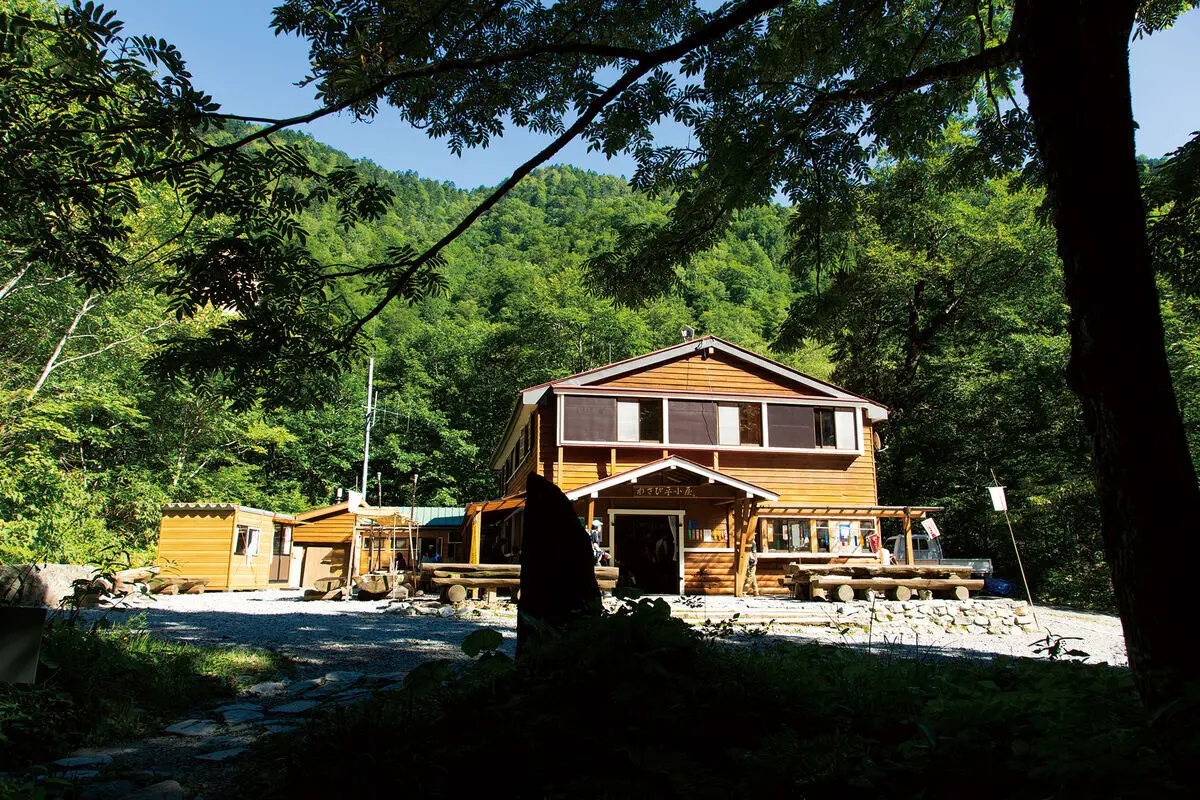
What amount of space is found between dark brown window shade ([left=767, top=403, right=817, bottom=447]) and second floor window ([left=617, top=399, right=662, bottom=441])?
345cm

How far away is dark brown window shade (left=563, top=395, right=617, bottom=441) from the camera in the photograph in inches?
844

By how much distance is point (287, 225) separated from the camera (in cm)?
557

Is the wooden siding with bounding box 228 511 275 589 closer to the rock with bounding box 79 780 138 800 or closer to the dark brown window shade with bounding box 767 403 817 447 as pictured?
the dark brown window shade with bounding box 767 403 817 447

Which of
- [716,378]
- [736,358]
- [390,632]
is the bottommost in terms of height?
[390,632]

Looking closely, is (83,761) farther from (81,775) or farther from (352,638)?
(352,638)

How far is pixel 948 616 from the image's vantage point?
561 inches

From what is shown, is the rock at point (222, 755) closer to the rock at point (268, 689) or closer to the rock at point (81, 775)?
the rock at point (81, 775)

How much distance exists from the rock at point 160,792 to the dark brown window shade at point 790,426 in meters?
20.4

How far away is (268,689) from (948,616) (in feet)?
41.3

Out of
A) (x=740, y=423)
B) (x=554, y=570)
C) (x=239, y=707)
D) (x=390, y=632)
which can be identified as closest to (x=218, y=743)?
(x=239, y=707)

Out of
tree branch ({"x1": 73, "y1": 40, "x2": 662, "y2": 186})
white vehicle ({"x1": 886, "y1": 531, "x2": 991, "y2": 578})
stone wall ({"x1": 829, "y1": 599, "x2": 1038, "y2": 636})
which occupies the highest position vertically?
tree branch ({"x1": 73, "y1": 40, "x2": 662, "y2": 186})

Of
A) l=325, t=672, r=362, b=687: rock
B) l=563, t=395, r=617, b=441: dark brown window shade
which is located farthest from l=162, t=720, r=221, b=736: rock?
l=563, t=395, r=617, b=441: dark brown window shade

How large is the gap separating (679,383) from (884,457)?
15.2 m

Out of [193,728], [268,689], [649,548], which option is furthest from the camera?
[649,548]
